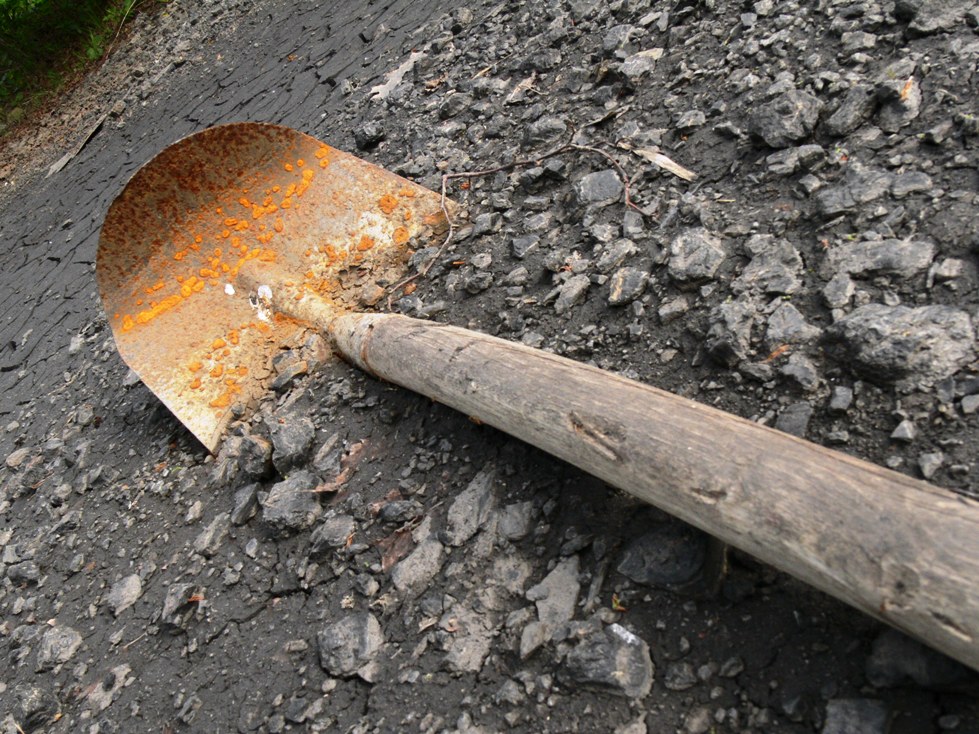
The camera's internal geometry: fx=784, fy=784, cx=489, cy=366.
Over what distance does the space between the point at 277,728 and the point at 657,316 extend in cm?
146

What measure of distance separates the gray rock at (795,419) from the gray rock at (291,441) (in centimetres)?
147

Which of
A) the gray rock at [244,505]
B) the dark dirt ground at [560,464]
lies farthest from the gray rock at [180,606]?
the gray rock at [244,505]

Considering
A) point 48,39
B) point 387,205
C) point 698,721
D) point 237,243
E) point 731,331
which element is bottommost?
point 698,721

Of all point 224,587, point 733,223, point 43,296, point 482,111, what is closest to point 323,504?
point 224,587

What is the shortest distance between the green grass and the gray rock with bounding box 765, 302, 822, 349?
263 inches

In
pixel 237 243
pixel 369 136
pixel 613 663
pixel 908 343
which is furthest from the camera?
pixel 369 136

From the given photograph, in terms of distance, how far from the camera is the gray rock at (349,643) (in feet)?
6.33

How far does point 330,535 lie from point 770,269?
4.69 feet

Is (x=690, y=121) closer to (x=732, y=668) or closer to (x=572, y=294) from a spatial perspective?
(x=572, y=294)

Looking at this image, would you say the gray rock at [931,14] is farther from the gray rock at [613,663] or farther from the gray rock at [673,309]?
the gray rock at [613,663]

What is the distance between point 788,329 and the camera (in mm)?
1977

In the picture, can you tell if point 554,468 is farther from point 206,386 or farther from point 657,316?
point 206,386

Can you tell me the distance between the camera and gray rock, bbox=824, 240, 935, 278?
6.37 ft

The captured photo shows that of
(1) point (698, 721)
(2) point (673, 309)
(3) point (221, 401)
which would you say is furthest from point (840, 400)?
(3) point (221, 401)
